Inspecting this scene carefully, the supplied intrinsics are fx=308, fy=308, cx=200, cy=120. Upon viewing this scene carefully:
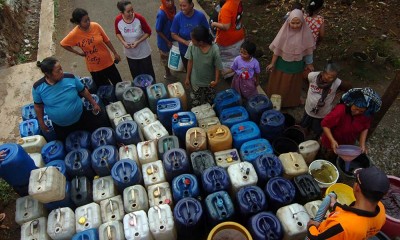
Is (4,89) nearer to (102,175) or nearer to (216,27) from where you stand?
(102,175)

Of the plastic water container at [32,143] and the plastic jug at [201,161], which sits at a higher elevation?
the plastic jug at [201,161]

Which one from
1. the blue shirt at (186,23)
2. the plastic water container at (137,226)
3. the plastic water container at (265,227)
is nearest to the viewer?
Answer: the plastic water container at (265,227)

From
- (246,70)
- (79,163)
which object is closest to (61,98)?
(79,163)

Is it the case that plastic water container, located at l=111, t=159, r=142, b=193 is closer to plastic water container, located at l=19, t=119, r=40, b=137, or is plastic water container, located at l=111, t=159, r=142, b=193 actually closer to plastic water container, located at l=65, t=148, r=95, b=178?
plastic water container, located at l=65, t=148, r=95, b=178

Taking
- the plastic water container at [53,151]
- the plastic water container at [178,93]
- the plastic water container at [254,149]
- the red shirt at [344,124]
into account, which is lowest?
the plastic water container at [53,151]

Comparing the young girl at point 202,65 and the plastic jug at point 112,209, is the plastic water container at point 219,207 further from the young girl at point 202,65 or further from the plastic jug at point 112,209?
the young girl at point 202,65

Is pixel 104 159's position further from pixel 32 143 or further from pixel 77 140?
pixel 32 143

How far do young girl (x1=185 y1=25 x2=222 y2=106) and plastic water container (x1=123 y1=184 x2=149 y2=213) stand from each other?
6.05 ft

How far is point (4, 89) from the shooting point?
6.10 m

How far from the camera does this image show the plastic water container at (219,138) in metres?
3.87

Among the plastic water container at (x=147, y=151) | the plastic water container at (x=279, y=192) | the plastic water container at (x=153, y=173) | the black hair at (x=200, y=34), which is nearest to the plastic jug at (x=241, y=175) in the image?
the plastic water container at (x=279, y=192)

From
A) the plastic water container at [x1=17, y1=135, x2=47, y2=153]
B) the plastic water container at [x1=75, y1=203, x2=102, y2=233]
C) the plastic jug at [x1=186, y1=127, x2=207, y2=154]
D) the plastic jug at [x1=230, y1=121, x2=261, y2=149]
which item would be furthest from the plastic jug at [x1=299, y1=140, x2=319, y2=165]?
the plastic water container at [x1=17, y1=135, x2=47, y2=153]

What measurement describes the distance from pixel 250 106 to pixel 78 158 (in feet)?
7.87

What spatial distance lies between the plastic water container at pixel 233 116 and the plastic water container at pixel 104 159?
4.95 ft
